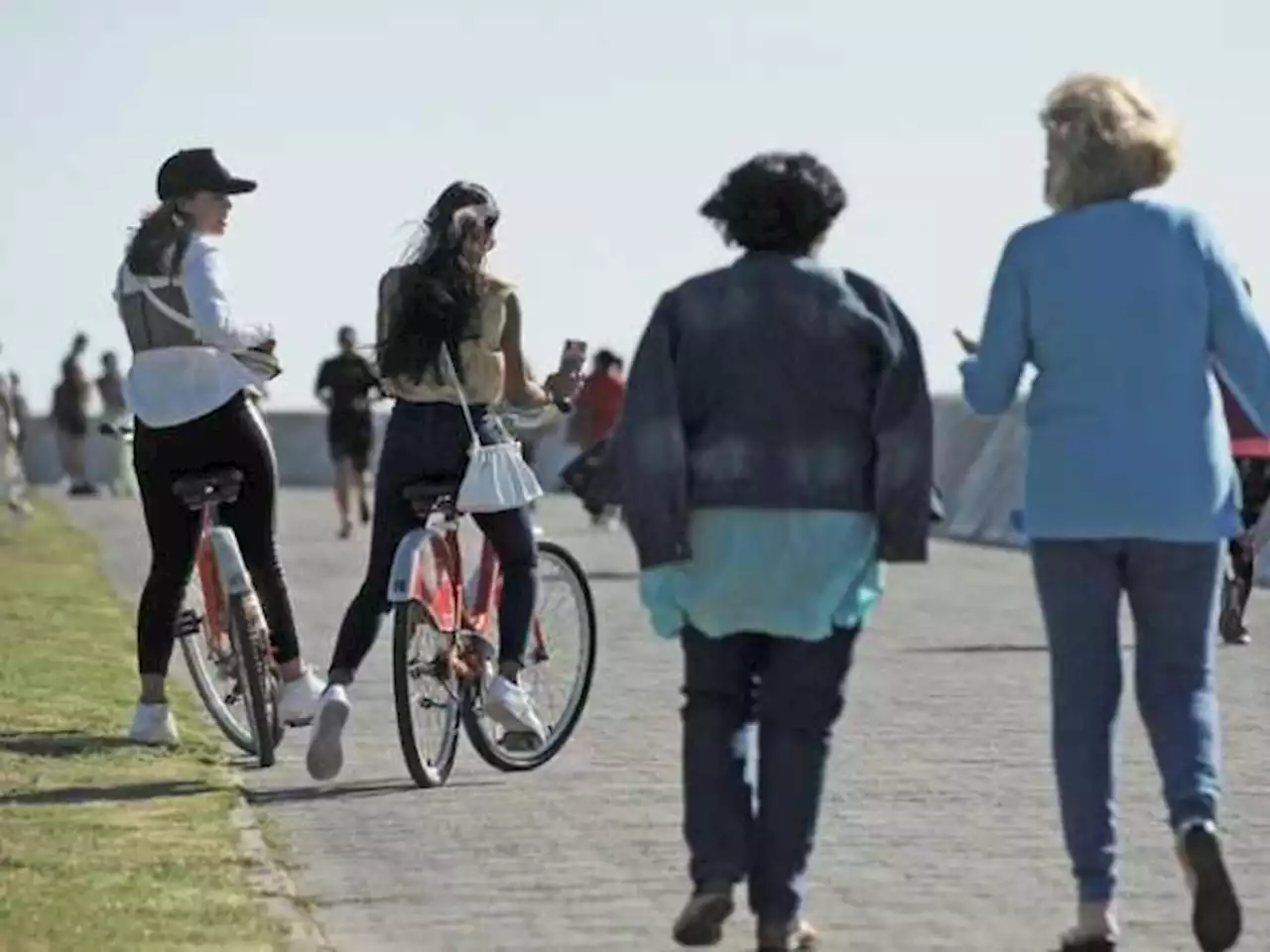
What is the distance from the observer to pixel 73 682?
16797mm

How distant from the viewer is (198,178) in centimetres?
1327

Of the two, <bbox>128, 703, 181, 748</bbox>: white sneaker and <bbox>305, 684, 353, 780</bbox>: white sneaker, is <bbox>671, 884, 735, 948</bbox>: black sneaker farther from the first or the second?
<bbox>128, 703, 181, 748</bbox>: white sneaker

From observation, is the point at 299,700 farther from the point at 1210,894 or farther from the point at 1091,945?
the point at 1210,894

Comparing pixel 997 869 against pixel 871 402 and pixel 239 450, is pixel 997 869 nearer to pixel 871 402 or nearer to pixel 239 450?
pixel 871 402

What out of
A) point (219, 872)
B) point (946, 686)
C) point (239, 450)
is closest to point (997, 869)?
point (219, 872)

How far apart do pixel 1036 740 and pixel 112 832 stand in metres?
4.01

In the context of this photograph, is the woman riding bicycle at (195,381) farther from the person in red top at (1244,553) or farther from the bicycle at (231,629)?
the person in red top at (1244,553)

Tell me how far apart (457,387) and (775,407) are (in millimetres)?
3616

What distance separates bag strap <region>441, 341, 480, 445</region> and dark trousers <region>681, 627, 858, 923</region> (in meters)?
3.47

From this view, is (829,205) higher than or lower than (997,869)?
higher

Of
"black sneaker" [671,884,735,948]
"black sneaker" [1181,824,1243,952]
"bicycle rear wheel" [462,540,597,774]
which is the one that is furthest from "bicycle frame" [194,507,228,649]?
"black sneaker" [1181,824,1243,952]

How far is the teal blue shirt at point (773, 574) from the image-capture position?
8.88m

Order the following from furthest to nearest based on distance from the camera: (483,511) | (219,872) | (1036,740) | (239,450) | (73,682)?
(73,682) → (1036,740) → (239,450) → (483,511) → (219,872)

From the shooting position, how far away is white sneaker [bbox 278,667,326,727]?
1355 centimetres
